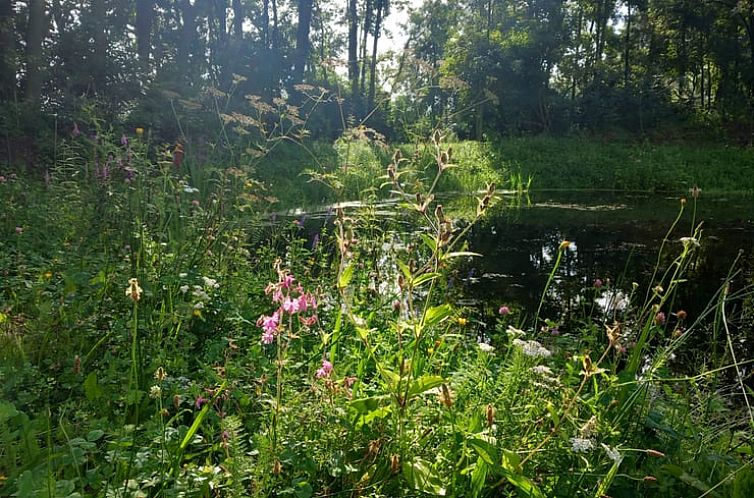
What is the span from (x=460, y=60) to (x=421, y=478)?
849 inches

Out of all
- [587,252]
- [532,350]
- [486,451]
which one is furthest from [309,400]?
[587,252]

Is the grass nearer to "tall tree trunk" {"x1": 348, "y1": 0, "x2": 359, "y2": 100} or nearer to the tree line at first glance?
the tree line

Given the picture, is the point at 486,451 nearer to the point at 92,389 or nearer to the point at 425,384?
the point at 425,384

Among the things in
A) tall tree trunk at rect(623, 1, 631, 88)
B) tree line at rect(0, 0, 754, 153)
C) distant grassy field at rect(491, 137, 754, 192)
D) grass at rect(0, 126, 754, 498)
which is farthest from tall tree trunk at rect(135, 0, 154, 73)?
tall tree trunk at rect(623, 1, 631, 88)

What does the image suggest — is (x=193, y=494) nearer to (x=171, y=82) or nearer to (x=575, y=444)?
(x=575, y=444)

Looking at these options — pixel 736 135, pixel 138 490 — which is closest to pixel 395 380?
pixel 138 490

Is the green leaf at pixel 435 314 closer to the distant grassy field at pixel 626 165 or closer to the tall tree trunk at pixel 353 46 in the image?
the distant grassy field at pixel 626 165

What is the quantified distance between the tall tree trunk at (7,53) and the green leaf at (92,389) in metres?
9.31

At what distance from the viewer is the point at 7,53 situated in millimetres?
8789

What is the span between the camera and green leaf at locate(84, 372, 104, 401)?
1587 millimetres

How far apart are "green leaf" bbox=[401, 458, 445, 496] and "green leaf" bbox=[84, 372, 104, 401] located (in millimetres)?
958

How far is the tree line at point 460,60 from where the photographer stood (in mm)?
9886

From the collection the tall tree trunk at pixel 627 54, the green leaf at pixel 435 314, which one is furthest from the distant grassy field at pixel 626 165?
the green leaf at pixel 435 314

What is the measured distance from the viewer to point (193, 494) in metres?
1.21
